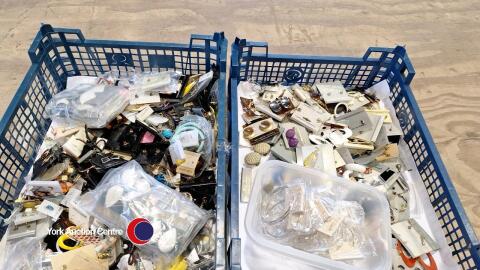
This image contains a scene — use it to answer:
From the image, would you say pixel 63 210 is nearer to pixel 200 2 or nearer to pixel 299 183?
pixel 299 183

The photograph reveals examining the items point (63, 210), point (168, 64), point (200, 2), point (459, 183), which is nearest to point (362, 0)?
point (200, 2)

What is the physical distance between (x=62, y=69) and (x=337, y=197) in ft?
2.69

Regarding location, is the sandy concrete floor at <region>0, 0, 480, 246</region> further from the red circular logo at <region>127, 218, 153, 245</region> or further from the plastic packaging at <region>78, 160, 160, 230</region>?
the red circular logo at <region>127, 218, 153, 245</region>

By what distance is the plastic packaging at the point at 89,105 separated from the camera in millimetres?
874

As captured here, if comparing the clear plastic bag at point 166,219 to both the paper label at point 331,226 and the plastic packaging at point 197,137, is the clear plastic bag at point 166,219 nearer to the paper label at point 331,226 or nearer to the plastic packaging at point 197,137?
the plastic packaging at point 197,137

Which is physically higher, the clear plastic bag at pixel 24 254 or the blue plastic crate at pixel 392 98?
the blue plastic crate at pixel 392 98

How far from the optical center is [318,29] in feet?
4.91

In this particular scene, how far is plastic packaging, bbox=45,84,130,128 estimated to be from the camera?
0.87 m

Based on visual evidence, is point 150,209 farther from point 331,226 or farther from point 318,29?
point 318,29

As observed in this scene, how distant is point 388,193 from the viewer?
0.84m

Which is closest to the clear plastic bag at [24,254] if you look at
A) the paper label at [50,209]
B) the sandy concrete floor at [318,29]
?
the paper label at [50,209]

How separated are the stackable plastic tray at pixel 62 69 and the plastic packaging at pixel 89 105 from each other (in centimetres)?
6

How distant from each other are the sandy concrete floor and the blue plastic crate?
35 cm

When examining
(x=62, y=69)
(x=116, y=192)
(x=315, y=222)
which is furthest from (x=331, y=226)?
(x=62, y=69)
